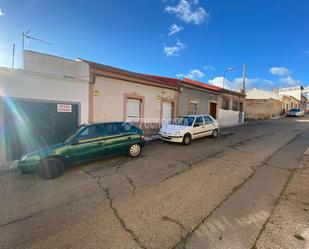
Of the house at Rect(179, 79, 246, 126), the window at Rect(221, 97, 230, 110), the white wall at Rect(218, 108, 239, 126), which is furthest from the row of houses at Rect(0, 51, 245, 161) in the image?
the window at Rect(221, 97, 230, 110)

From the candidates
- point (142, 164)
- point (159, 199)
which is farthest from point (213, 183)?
point (142, 164)

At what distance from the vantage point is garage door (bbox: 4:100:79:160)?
6.94 metres

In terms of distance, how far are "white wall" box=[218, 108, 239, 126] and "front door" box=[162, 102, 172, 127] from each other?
7.39 metres

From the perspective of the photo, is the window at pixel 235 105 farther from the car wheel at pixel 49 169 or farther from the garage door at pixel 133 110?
the car wheel at pixel 49 169

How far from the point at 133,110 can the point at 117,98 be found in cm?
143

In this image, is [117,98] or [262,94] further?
[262,94]

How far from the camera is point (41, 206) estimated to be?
11.5 feet

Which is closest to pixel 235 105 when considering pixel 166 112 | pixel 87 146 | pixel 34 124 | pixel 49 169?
pixel 166 112

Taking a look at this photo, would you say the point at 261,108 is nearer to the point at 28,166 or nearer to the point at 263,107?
the point at 263,107

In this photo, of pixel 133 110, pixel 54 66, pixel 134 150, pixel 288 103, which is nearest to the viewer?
pixel 134 150

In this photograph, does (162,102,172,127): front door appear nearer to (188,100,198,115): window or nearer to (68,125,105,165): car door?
(188,100,198,115): window

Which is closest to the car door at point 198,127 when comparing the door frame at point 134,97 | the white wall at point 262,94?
the door frame at point 134,97

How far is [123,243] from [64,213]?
1438 mm

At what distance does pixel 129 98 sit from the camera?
10750 mm
